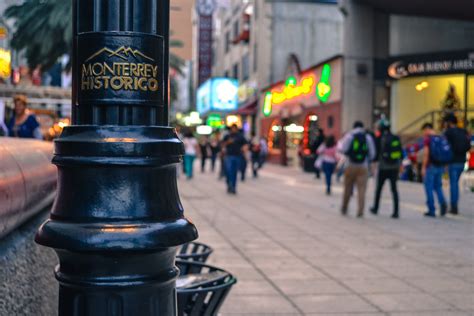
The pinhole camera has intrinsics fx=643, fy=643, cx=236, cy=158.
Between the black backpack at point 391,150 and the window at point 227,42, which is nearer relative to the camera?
the black backpack at point 391,150

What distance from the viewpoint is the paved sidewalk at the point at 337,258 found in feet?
17.7

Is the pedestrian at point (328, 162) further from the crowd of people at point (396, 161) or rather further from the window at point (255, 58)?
the window at point (255, 58)

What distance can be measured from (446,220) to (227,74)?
46623mm

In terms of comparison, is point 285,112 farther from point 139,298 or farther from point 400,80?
point 139,298

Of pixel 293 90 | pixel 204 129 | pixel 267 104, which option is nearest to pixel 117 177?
pixel 293 90

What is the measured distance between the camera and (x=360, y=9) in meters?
25.3

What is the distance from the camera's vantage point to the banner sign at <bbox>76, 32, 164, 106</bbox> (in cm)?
189

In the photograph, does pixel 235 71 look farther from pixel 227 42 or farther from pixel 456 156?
pixel 456 156

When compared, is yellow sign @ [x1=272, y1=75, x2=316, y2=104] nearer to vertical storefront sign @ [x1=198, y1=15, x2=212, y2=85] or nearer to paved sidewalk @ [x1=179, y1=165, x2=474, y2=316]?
paved sidewalk @ [x1=179, y1=165, x2=474, y2=316]

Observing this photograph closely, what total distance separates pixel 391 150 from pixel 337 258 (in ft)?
15.3

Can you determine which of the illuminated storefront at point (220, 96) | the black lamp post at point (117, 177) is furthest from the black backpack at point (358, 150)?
the illuminated storefront at point (220, 96)

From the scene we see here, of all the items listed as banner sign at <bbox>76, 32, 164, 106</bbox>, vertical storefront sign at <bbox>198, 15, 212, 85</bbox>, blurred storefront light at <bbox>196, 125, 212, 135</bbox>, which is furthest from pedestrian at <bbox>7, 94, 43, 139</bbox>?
blurred storefront light at <bbox>196, 125, 212, 135</bbox>

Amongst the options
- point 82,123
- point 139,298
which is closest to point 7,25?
point 82,123

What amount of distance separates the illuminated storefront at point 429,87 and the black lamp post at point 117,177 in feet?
76.6
